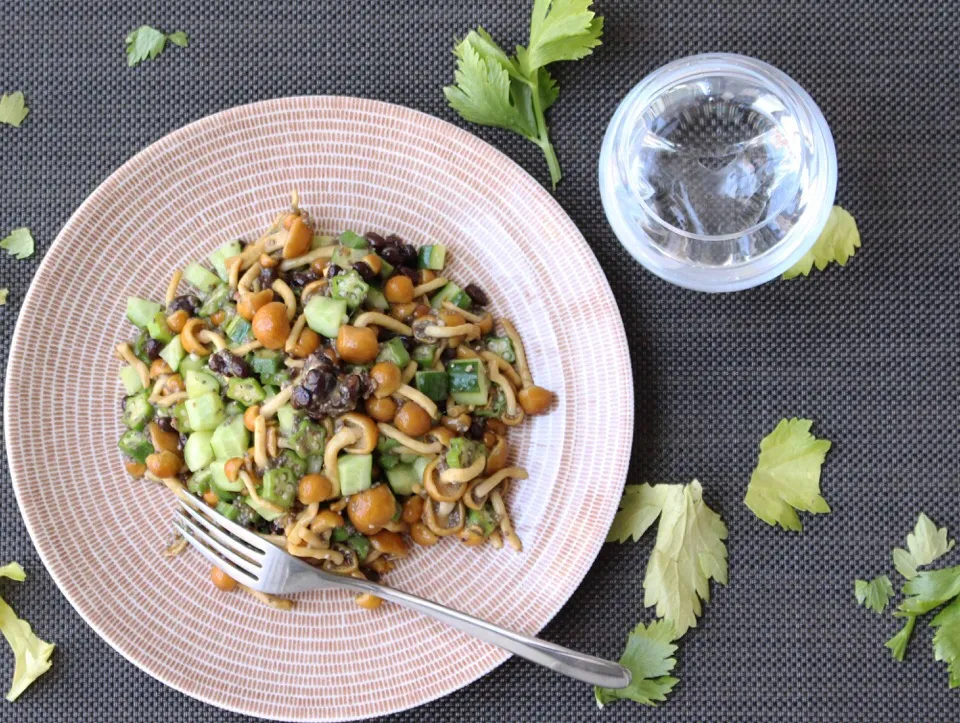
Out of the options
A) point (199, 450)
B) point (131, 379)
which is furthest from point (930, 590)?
point (131, 379)

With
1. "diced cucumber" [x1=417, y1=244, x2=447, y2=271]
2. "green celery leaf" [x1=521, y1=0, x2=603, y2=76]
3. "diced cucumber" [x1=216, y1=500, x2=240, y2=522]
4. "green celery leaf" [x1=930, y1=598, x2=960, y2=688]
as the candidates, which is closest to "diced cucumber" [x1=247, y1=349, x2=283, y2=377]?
"diced cucumber" [x1=216, y1=500, x2=240, y2=522]

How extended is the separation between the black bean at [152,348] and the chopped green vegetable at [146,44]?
2.69 feet

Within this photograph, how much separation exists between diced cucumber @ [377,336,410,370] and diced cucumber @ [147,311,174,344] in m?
0.57

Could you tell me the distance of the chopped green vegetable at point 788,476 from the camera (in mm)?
2408

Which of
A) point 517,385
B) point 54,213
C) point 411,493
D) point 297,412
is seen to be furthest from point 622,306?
point 54,213

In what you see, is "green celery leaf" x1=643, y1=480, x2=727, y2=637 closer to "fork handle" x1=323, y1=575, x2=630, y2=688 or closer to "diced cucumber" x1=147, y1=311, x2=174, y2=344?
"fork handle" x1=323, y1=575, x2=630, y2=688

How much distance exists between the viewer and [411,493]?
7.54 ft

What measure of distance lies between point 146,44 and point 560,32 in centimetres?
117

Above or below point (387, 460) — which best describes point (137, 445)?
above

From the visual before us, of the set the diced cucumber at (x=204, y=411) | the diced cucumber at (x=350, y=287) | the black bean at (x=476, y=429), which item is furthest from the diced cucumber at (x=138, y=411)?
the black bean at (x=476, y=429)

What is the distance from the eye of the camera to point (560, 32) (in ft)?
7.53

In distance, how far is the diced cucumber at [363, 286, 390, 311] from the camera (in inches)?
89.3

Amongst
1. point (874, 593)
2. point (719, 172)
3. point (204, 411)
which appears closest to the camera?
point (204, 411)

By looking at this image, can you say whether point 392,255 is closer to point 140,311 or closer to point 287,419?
point 287,419
